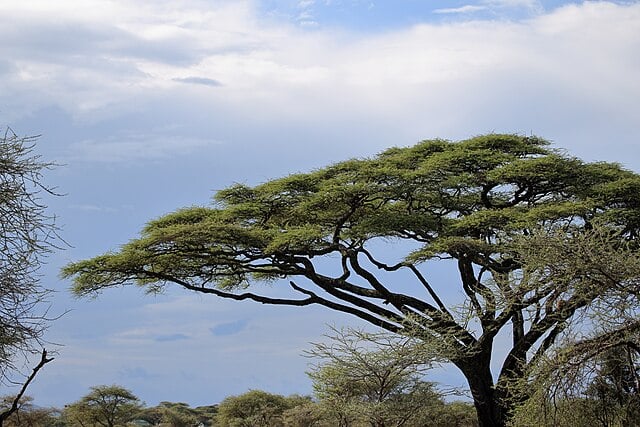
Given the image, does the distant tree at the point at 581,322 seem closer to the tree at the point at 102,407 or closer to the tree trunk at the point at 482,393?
the tree trunk at the point at 482,393

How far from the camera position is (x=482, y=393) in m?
18.3

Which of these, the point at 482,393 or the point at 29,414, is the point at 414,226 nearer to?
the point at 482,393

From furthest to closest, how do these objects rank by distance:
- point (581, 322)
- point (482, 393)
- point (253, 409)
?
point (253, 409)
point (482, 393)
point (581, 322)

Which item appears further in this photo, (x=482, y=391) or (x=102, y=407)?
(x=102, y=407)

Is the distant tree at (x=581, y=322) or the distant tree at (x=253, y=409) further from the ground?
the distant tree at (x=253, y=409)

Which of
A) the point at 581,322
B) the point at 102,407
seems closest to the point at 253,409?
the point at 102,407

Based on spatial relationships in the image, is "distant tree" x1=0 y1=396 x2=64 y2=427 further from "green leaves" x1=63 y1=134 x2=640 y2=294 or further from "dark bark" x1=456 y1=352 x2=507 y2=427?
"dark bark" x1=456 y1=352 x2=507 y2=427

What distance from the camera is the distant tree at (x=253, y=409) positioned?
81.9 ft

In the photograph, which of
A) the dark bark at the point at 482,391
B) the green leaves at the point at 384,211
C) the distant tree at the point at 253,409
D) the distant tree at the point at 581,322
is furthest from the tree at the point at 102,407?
the distant tree at the point at 581,322

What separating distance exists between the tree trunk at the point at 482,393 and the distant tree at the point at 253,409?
25.7 ft

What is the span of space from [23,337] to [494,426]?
45.5 ft

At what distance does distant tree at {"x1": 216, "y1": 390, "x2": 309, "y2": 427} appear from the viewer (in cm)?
2497

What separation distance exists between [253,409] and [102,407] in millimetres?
4794

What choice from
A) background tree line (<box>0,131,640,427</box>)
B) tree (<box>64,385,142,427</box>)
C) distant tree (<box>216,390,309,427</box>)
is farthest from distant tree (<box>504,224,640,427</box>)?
tree (<box>64,385,142,427</box>)
